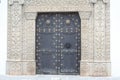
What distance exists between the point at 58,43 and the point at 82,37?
0.83 m

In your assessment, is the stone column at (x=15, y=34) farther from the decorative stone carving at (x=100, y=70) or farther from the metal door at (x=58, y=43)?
the decorative stone carving at (x=100, y=70)

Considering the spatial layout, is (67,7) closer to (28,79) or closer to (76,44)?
(76,44)

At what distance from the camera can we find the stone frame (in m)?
10.8

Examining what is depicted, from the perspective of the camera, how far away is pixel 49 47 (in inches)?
445

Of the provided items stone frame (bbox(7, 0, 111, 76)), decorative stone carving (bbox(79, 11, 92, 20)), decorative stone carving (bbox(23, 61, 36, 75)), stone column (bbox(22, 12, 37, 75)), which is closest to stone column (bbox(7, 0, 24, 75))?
stone frame (bbox(7, 0, 111, 76))

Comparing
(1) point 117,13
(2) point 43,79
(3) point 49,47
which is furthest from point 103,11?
(2) point 43,79

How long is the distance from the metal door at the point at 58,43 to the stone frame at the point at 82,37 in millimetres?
268

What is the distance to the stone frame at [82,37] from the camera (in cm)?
1079

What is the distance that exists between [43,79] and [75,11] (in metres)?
2.40

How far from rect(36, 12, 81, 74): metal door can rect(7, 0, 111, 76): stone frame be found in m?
0.27

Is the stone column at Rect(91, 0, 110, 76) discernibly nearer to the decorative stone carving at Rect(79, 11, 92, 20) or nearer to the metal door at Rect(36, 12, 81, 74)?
the decorative stone carving at Rect(79, 11, 92, 20)

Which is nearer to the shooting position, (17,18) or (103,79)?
(103,79)

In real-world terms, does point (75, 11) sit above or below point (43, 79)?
above

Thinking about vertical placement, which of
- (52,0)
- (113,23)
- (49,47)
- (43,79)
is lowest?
(43,79)
